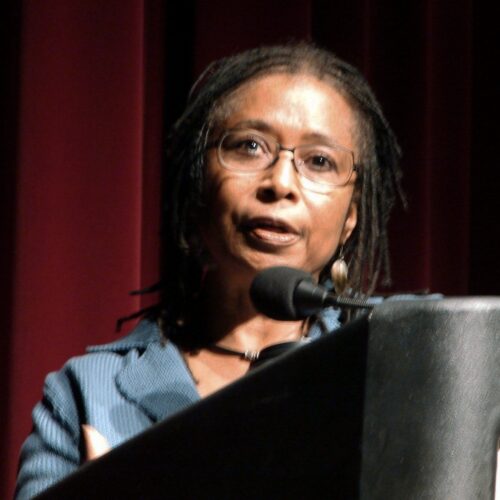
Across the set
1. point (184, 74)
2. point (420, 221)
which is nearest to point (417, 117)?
point (420, 221)

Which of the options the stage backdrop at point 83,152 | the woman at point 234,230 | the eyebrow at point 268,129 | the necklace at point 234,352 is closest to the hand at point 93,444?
the woman at point 234,230

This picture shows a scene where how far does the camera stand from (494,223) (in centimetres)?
165

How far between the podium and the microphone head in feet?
0.56

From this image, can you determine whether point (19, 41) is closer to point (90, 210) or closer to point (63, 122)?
point (63, 122)

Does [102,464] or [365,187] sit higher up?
[365,187]

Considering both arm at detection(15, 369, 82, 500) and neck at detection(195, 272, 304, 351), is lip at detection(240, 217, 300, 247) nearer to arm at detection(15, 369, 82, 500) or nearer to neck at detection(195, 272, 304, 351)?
neck at detection(195, 272, 304, 351)

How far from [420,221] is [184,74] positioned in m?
0.49

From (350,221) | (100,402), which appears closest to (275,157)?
(350,221)

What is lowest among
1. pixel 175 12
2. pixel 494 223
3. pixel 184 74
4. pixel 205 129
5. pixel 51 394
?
pixel 51 394

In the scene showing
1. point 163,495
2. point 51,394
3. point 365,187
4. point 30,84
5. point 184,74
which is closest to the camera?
Result: point 163,495

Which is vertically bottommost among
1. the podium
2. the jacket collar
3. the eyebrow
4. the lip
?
the jacket collar

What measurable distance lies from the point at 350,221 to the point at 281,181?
0.53 feet

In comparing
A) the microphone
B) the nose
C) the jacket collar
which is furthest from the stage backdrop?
the microphone

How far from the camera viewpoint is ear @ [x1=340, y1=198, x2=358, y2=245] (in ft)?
3.40
